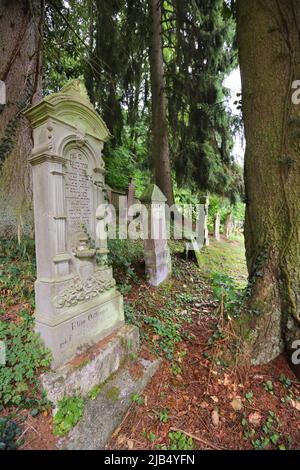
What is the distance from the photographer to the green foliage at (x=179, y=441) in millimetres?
1764

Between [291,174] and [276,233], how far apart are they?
2.03 ft

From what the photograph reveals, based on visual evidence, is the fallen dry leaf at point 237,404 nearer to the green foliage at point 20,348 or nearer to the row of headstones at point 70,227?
the row of headstones at point 70,227

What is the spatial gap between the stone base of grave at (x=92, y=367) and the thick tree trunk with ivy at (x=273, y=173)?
1.33 metres

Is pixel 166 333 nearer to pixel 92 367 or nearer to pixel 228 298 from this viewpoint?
pixel 228 298

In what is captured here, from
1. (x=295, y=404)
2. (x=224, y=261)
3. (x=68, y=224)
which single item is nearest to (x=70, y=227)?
(x=68, y=224)

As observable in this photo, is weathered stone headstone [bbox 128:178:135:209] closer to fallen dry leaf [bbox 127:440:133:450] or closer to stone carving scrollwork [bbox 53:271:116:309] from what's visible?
stone carving scrollwork [bbox 53:271:116:309]

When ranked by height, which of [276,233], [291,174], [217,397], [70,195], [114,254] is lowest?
[217,397]

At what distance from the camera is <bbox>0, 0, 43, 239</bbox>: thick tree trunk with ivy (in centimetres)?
340

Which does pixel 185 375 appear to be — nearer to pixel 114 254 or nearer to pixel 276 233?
pixel 276 233

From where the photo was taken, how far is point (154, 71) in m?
6.47

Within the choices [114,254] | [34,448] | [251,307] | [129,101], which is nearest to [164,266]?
[114,254]

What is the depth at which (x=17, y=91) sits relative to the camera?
3488 mm

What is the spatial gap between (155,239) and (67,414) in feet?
9.07

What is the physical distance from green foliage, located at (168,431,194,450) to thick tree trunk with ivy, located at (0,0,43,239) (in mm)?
3098
